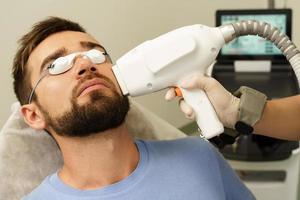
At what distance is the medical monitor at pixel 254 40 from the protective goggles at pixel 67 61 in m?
0.73

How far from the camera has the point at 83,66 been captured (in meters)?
1.21

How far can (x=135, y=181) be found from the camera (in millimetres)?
1207

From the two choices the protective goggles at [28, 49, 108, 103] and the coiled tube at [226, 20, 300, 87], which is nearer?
the coiled tube at [226, 20, 300, 87]

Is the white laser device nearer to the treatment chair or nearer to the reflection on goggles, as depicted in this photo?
the reflection on goggles

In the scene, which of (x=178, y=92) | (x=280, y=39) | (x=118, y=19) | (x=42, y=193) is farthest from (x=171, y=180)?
(x=118, y=19)

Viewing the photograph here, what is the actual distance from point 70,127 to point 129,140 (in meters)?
0.18

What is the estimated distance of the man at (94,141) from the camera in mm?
1182

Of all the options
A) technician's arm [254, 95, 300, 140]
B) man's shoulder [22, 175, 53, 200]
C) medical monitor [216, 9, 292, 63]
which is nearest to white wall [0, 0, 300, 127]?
medical monitor [216, 9, 292, 63]

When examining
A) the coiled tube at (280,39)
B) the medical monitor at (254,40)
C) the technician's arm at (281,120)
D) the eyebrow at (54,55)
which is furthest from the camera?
the medical monitor at (254,40)

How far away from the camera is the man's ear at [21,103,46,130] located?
4.29 ft

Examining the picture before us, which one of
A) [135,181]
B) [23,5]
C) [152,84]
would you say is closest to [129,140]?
[135,181]

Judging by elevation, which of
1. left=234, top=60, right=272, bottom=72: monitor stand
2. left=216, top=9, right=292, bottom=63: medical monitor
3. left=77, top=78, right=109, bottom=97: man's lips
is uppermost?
left=77, top=78, right=109, bottom=97: man's lips

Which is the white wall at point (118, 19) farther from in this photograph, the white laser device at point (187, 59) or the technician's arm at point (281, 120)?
the technician's arm at point (281, 120)

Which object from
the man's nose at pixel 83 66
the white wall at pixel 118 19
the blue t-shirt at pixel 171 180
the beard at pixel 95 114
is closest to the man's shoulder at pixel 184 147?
the blue t-shirt at pixel 171 180
